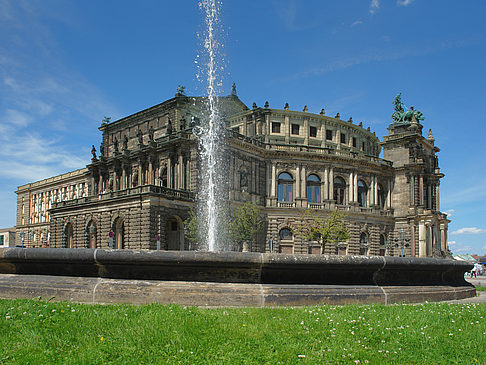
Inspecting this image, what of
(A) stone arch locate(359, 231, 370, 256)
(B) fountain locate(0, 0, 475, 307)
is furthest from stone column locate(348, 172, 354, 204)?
(B) fountain locate(0, 0, 475, 307)

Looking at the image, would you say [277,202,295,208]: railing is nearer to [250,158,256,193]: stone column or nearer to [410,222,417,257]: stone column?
[250,158,256,193]: stone column

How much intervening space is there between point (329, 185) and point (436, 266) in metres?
44.8

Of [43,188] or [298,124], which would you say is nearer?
[298,124]

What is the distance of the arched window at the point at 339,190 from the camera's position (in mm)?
55719

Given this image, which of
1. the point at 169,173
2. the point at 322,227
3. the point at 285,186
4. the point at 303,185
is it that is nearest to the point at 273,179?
the point at 285,186

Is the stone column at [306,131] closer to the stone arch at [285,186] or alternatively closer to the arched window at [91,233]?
the stone arch at [285,186]

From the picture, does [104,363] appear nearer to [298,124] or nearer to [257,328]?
[257,328]

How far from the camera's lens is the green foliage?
147 ft

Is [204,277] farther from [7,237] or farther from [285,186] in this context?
[7,237]

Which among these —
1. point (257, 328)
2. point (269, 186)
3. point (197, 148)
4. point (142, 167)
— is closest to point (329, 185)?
point (269, 186)

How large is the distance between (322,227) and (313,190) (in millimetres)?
6307

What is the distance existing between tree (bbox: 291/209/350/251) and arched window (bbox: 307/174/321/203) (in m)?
2.22

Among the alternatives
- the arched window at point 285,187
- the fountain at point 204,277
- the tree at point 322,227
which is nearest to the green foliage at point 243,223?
the tree at point 322,227

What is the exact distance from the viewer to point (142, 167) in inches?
2030
